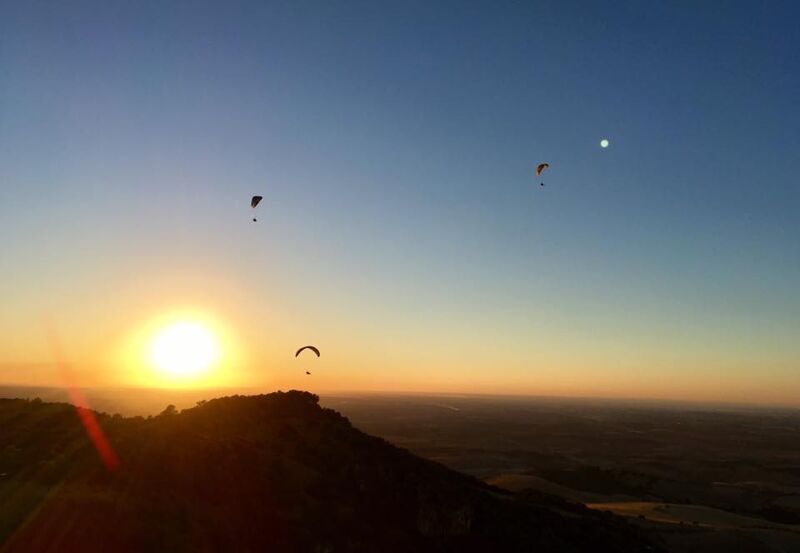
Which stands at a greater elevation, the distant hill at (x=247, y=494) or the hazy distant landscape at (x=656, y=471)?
the distant hill at (x=247, y=494)

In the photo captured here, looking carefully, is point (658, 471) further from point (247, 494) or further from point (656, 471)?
point (247, 494)

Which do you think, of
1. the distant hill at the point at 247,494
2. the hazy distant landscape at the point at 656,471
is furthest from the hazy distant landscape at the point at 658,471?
the distant hill at the point at 247,494

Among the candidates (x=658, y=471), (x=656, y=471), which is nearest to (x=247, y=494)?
(x=656, y=471)

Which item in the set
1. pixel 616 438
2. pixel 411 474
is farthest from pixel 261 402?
pixel 616 438

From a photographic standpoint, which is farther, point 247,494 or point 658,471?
point 658,471

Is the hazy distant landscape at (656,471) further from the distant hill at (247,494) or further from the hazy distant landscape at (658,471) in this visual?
the distant hill at (247,494)

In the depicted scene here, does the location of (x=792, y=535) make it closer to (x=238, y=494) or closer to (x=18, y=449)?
(x=238, y=494)

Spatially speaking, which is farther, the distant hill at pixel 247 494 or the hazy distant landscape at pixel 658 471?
the hazy distant landscape at pixel 658 471

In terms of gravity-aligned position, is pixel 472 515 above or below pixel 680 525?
above
